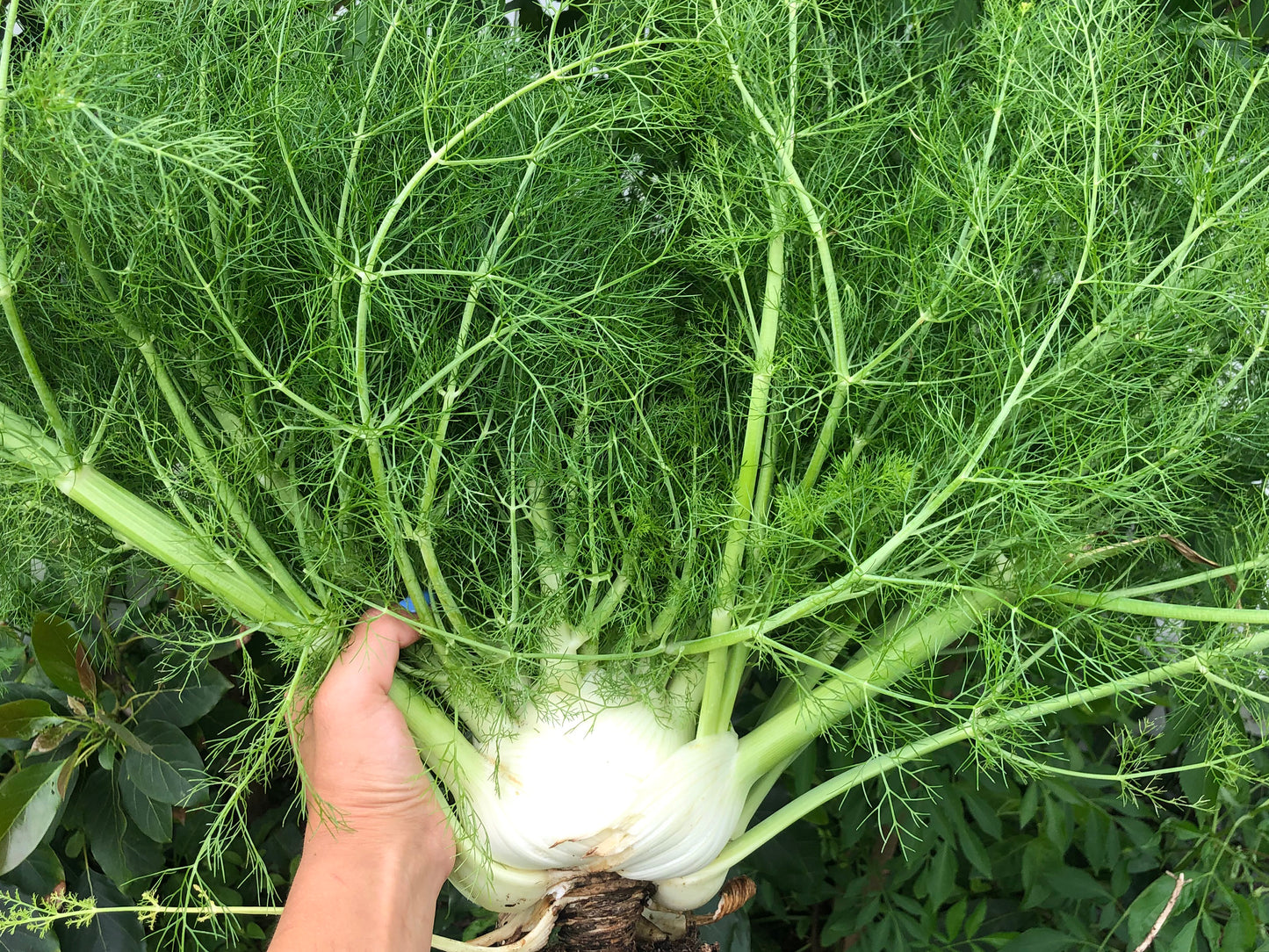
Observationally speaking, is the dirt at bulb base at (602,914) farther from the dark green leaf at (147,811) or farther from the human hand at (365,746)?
the dark green leaf at (147,811)

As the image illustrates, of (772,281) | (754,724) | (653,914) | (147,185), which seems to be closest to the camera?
(147,185)

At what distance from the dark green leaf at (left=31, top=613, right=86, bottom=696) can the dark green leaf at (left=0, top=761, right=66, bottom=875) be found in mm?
85

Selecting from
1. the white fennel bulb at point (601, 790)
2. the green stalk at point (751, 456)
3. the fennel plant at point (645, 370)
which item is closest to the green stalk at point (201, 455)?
the fennel plant at point (645, 370)

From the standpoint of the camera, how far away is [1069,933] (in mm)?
979

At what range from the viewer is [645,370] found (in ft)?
2.60

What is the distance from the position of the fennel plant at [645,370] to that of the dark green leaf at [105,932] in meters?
0.29

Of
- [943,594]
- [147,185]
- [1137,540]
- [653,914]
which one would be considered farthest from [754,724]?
[147,185]

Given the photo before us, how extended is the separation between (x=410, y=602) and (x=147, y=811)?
35 cm

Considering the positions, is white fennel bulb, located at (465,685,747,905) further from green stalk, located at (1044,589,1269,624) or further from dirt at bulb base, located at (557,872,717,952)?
green stalk, located at (1044,589,1269,624)

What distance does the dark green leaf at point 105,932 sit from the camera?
2.98ft

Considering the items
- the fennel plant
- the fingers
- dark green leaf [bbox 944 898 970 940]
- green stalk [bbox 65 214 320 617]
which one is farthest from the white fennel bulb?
dark green leaf [bbox 944 898 970 940]

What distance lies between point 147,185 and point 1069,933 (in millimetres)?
1115

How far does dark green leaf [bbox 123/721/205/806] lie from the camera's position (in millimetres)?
858

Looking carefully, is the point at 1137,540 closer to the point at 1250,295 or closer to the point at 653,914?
the point at 1250,295
